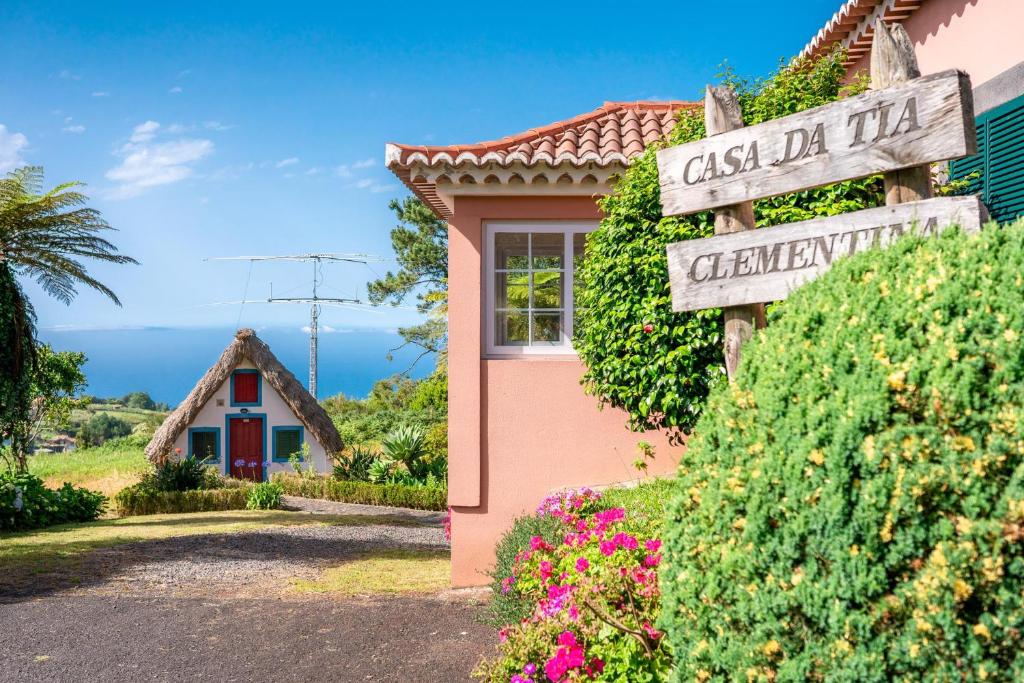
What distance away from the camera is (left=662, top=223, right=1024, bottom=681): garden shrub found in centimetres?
265

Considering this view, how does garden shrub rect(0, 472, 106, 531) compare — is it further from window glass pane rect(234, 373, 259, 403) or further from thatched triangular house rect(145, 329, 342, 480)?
window glass pane rect(234, 373, 259, 403)

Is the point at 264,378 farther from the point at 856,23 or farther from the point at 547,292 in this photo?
the point at 856,23

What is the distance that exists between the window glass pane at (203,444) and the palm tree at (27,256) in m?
8.00

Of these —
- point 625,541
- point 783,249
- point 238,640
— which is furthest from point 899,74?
point 238,640

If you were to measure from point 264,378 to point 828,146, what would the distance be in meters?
20.9

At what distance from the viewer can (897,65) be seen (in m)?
4.16

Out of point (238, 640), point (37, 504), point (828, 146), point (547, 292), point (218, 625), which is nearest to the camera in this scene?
point (828, 146)

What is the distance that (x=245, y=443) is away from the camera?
76.7 ft

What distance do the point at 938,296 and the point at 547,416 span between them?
6.74 m

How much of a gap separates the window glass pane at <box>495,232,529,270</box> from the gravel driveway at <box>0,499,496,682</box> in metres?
3.73

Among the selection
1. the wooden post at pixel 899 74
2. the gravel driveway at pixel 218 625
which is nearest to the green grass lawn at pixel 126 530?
the gravel driveway at pixel 218 625

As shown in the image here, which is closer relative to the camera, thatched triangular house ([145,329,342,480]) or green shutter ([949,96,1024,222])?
green shutter ([949,96,1024,222])

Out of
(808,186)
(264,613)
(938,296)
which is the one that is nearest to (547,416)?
(264,613)

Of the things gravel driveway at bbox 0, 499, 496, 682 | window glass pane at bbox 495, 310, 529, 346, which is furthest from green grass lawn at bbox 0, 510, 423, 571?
window glass pane at bbox 495, 310, 529, 346
